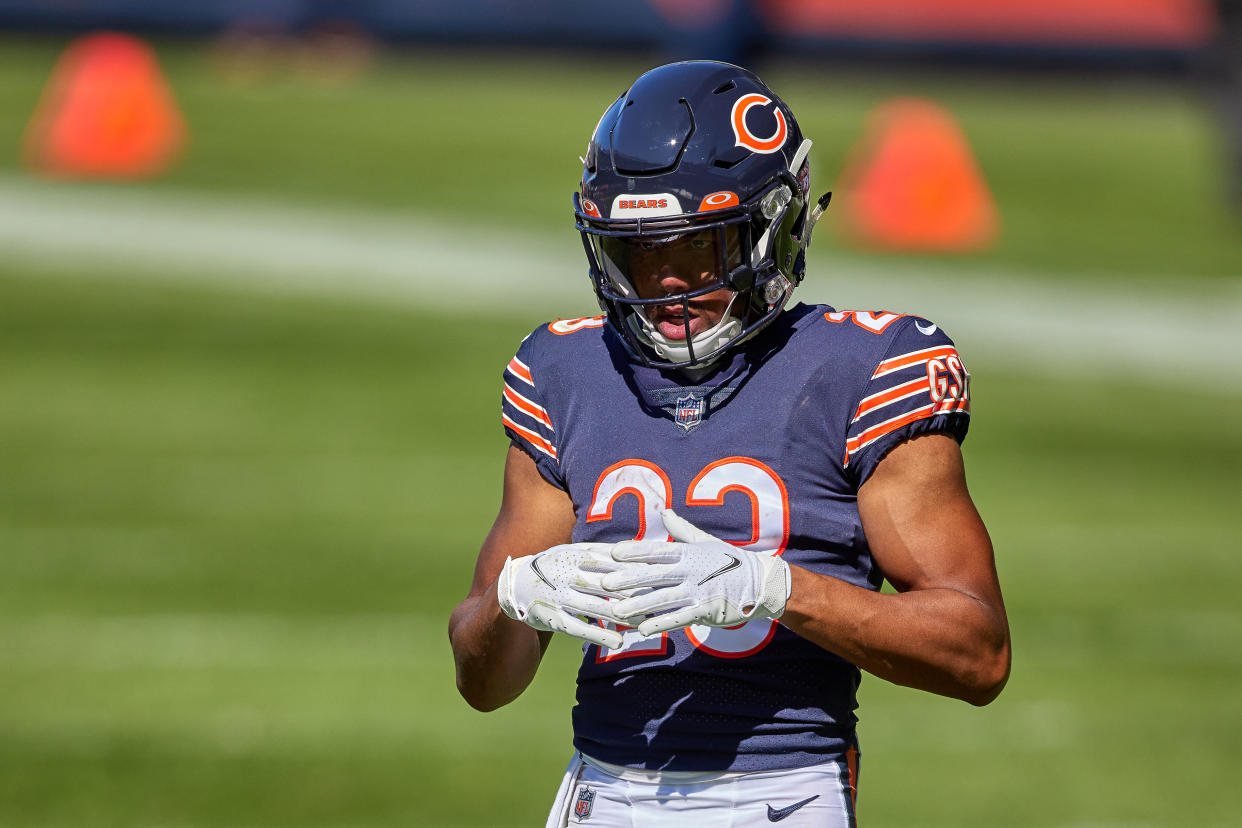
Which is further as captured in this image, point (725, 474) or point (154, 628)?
point (154, 628)

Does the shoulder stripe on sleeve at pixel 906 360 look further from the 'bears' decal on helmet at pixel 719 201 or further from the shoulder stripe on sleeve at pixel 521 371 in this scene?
Result: the shoulder stripe on sleeve at pixel 521 371

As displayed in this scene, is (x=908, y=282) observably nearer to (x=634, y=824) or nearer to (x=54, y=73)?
(x=634, y=824)

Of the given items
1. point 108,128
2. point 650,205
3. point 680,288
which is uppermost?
point 650,205

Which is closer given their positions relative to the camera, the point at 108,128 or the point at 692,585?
the point at 692,585

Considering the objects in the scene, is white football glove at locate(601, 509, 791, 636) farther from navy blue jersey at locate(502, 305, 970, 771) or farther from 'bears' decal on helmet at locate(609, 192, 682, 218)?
'bears' decal on helmet at locate(609, 192, 682, 218)

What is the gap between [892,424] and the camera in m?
3.29

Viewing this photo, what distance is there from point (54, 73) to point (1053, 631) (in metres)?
20.6

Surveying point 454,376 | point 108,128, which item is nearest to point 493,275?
point 454,376

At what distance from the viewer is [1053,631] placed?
29.6ft

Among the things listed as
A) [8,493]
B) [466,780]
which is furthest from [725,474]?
[8,493]

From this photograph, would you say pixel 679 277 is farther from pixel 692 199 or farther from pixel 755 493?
pixel 755 493

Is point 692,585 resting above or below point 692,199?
below

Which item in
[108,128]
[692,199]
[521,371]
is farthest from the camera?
A: [108,128]

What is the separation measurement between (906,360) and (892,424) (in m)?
0.14
